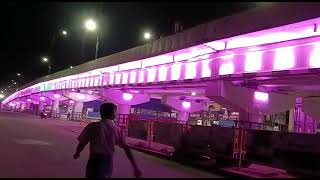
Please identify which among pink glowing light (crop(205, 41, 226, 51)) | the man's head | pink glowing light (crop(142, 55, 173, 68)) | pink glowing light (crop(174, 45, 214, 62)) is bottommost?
the man's head

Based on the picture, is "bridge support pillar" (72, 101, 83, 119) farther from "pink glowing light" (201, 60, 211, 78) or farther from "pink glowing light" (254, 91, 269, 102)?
"pink glowing light" (254, 91, 269, 102)

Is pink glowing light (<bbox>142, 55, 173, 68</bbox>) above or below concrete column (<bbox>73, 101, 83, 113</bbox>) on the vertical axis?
above

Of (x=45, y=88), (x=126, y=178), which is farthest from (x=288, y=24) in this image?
(x=45, y=88)

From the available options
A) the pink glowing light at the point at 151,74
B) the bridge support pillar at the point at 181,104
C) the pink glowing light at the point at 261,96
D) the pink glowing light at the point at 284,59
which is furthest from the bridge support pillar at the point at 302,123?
the pink glowing light at the point at 284,59

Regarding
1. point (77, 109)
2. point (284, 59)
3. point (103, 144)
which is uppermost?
point (77, 109)

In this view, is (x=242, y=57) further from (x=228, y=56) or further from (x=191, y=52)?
(x=191, y=52)

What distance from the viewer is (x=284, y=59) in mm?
16438

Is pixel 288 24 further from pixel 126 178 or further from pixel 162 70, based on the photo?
pixel 162 70

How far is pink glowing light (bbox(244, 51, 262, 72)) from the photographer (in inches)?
701

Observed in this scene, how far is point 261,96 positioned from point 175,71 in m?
5.11

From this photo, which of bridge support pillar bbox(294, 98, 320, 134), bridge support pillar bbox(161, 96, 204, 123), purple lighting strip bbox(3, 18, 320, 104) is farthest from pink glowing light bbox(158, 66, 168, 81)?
bridge support pillar bbox(161, 96, 204, 123)

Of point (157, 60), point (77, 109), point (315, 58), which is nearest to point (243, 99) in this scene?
point (315, 58)

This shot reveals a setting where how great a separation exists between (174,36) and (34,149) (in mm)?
8173

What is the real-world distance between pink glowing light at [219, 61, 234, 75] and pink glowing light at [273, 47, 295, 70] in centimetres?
277
